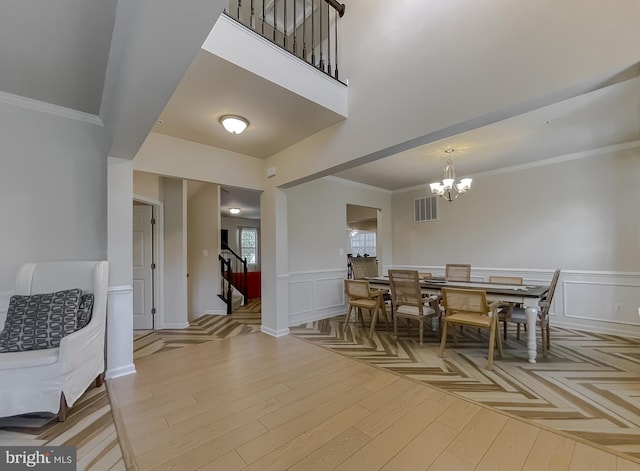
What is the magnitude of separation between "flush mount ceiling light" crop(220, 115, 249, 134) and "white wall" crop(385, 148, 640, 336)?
438 cm

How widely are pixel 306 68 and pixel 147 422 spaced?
10.7ft

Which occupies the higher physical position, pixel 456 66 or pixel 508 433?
pixel 456 66

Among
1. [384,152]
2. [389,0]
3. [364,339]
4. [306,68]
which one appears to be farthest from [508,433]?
[389,0]

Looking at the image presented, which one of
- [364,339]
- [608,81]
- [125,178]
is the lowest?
[364,339]

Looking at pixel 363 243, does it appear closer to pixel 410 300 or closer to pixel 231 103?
pixel 410 300

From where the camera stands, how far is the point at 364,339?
378 centimetres

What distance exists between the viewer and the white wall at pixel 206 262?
5430mm

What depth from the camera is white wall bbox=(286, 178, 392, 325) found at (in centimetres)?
473

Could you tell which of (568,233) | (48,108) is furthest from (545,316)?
(48,108)

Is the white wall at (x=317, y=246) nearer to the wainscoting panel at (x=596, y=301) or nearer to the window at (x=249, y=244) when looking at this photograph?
the wainscoting panel at (x=596, y=301)

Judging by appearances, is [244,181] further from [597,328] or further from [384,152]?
[597,328]

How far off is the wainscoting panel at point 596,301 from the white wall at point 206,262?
5582 mm

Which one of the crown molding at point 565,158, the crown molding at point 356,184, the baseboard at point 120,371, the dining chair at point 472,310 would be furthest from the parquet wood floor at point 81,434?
the crown molding at point 565,158

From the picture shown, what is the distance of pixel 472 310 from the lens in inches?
115
